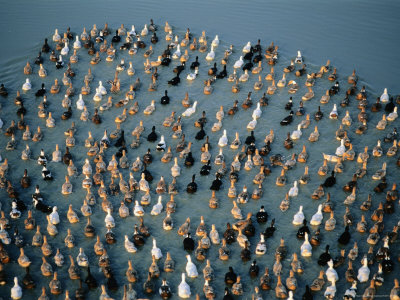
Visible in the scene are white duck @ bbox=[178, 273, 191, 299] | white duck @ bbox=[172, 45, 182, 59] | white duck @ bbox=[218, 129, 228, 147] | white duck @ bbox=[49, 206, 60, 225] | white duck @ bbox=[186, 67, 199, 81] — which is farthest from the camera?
white duck @ bbox=[172, 45, 182, 59]

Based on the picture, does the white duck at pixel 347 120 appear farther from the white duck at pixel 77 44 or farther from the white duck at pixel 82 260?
the white duck at pixel 77 44

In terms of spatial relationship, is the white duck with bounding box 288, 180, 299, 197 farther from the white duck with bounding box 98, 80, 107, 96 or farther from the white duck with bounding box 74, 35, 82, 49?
the white duck with bounding box 74, 35, 82, 49

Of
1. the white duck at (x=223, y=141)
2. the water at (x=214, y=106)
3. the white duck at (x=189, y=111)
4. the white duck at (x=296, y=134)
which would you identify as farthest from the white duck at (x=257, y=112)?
the white duck at (x=189, y=111)

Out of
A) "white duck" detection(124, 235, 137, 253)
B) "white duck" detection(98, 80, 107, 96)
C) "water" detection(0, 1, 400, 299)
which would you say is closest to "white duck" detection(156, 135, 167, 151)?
"water" detection(0, 1, 400, 299)

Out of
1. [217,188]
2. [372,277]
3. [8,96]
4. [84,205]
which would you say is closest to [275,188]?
[217,188]

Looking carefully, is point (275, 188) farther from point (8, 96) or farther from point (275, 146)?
point (8, 96)

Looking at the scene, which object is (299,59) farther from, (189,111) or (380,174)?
(380,174)

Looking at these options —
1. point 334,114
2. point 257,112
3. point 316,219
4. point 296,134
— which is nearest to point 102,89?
point 257,112

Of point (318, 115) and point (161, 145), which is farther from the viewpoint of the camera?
point (318, 115)

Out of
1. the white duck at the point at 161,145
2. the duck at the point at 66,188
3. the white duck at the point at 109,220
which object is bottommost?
the white duck at the point at 109,220
